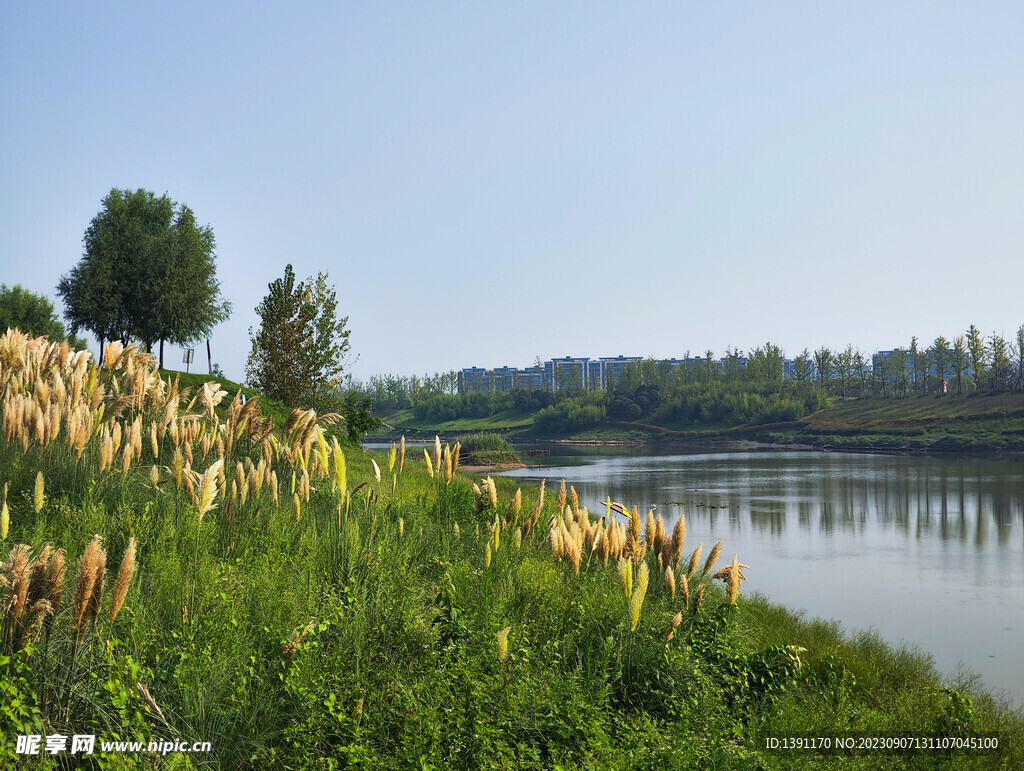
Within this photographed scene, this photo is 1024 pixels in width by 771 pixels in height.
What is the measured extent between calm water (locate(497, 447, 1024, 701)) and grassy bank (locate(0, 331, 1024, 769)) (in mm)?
3497

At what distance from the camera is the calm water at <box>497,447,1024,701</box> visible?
10.3m

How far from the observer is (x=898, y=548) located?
16438 mm

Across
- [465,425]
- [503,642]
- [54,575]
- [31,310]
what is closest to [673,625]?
[503,642]

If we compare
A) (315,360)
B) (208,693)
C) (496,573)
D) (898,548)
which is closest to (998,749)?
(496,573)

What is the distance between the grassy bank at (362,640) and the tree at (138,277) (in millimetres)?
29891

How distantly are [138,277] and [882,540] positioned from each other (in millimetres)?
32062

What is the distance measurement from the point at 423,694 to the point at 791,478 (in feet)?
107

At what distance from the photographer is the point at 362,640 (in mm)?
4223

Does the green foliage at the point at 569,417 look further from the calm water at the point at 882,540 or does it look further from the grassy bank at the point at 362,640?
the grassy bank at the point at 362,640

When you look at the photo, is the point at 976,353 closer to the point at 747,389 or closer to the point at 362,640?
the point at 747,389

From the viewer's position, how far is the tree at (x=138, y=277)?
1332 inches

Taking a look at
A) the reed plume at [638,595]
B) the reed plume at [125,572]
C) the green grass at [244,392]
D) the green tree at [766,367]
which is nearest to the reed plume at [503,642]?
the reed plume at [638,595]

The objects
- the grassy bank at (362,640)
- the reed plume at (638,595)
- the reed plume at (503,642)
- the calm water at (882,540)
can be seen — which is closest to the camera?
the grassy bank at (362,640)

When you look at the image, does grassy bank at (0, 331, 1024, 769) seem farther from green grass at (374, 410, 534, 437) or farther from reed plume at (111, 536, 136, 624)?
green grass at (374, 410, 534, 437)
